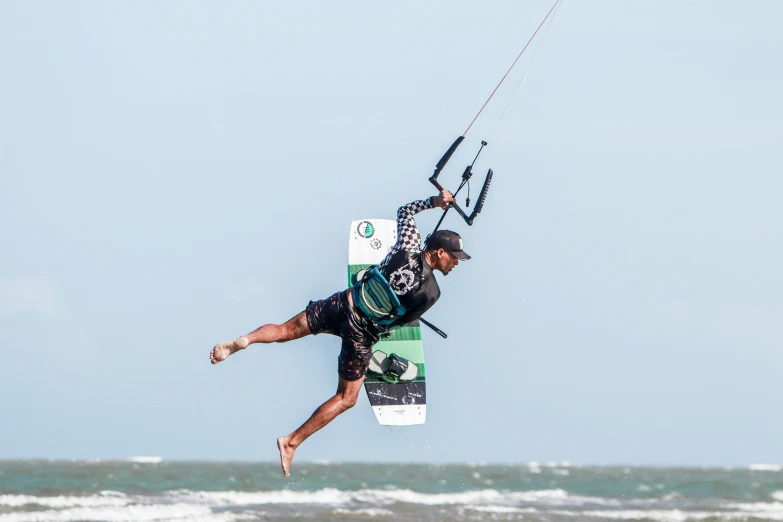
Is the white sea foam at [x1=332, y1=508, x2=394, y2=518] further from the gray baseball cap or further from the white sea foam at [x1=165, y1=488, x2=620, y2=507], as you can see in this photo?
the gray baseball cap

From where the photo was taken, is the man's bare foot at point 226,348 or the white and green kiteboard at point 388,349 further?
the white and green kiteboard at point 388,349

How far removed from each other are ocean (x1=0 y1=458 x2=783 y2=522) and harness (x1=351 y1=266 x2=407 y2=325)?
15.3 meters

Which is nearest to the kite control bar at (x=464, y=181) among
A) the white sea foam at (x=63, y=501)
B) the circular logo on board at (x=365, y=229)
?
the circular logo on board at (x=365, y=229)

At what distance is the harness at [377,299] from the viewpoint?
1000cm

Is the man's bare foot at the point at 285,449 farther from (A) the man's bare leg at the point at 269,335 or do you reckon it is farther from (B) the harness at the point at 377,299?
(B) the harness at the point at 377,299

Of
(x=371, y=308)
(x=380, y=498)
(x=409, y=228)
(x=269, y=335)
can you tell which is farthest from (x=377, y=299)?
(x=380, y=498)

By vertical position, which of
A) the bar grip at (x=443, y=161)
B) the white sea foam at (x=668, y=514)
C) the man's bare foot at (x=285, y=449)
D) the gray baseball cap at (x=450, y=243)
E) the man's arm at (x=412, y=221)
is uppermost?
the bar grip at (x=443, y=161)

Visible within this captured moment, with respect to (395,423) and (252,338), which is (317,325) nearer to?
(252,338)

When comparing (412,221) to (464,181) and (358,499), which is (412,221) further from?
(358,499)

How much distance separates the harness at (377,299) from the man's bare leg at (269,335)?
1.77ft

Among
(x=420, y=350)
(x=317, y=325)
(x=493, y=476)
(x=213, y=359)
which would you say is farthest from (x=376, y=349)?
(x=493, y=476)

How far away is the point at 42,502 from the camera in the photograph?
26.8m

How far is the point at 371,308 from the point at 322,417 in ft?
3.54

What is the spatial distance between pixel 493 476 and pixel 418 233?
3395cm
